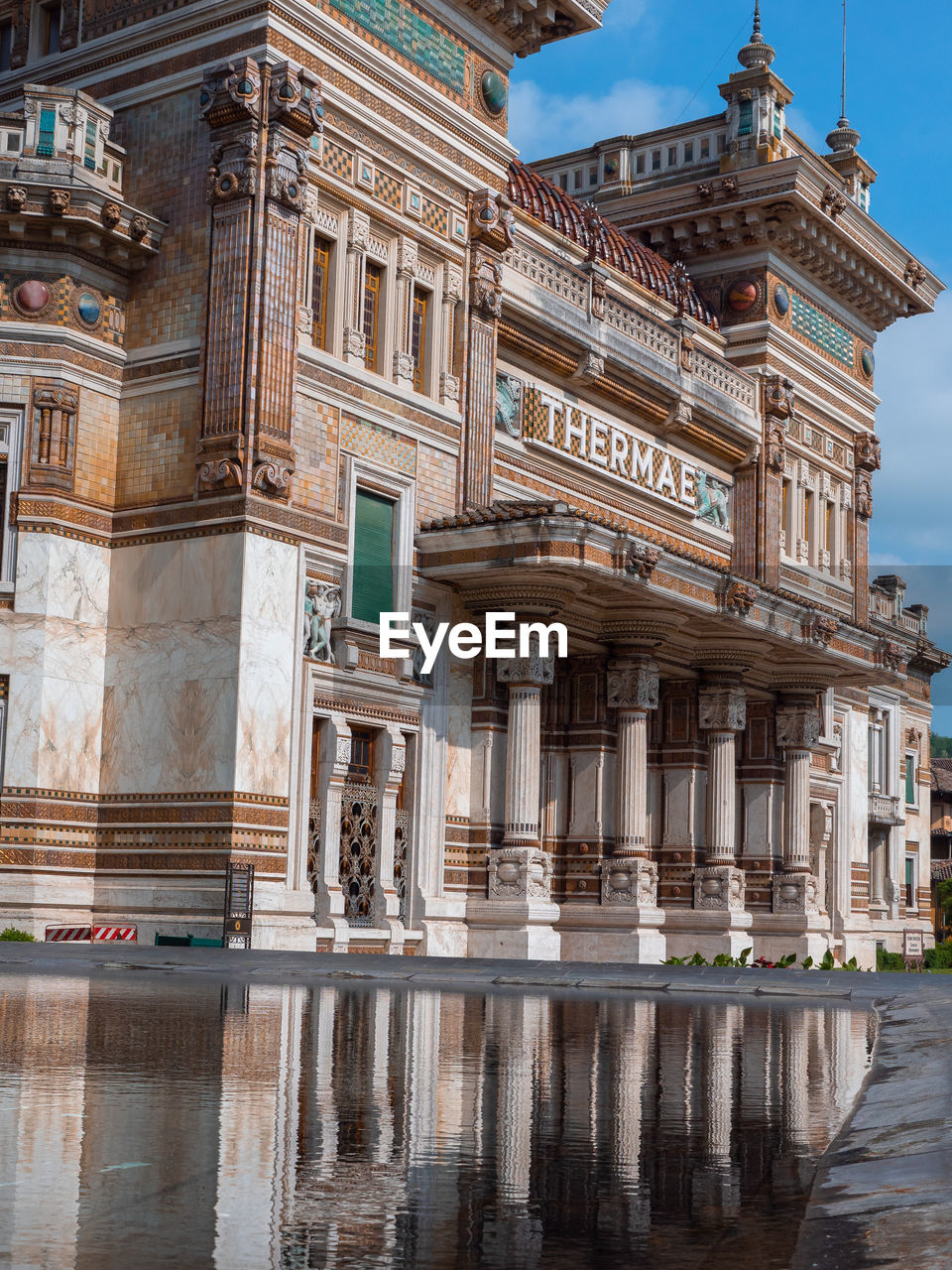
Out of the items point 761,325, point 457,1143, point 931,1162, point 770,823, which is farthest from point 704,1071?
point 761,325

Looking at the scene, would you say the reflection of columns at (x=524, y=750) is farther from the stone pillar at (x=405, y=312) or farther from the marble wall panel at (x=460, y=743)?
the stone pillar at (x=405, y=312)

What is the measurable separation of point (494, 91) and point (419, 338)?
532 cm

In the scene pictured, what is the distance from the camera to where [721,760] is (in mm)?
32156

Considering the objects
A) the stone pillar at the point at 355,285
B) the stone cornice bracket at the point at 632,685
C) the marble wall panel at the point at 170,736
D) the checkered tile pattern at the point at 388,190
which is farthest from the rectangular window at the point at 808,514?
the marble wall panel at the point at 170,736

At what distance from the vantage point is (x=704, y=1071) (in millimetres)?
7453

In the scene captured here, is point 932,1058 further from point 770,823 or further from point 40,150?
point 770,823

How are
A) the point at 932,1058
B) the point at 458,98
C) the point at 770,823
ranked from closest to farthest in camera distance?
the point at 932,1058 → the point at 458,98 → the point at 770,823

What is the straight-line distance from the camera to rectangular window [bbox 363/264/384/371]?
25.7 m

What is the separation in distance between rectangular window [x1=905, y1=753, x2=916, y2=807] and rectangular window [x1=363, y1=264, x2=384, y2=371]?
A: 95.2 ft

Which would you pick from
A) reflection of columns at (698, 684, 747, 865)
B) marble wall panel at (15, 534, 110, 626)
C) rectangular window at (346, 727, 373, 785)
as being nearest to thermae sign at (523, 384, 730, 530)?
reflection of columns at (698, 684, 747, 865)

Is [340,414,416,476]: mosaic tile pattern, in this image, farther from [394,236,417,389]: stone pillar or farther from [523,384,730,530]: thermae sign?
[523,384,730,530]: thermae sign

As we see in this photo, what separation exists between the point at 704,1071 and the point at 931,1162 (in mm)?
3522

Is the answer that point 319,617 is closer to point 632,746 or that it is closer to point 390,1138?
point 632,746

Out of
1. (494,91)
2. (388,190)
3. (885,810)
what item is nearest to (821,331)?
(885,810)
